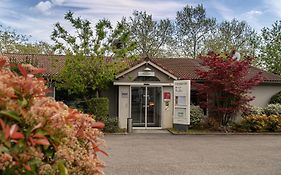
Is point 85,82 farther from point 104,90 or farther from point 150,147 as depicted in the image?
point 150,147

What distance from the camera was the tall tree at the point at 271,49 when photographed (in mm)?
37125

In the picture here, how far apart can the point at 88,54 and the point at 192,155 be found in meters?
10.2

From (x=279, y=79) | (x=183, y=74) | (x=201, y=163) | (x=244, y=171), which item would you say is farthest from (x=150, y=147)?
(x=279, y=79)

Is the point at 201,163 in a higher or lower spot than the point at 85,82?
lower

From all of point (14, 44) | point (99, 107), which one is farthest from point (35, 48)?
point (99, 107)

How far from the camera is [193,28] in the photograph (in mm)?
41125

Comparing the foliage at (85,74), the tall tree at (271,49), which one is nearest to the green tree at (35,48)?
the foliage at (85,74)

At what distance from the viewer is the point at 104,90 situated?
2155 centimetres

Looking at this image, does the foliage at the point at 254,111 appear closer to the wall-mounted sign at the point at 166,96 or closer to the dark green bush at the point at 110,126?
the wall-mounted sign at the point at 166,96

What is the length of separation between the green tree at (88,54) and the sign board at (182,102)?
3.45 metres

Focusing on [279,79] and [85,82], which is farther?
[279,79]

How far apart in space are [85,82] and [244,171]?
38.3 feet

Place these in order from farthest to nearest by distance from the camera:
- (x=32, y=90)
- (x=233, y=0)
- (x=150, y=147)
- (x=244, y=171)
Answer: (x=233, y=0)
(x=150, y=147)
(x=244, y=171)
(x=32, y=90)

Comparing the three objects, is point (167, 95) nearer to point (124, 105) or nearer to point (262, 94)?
point (124, 105)
